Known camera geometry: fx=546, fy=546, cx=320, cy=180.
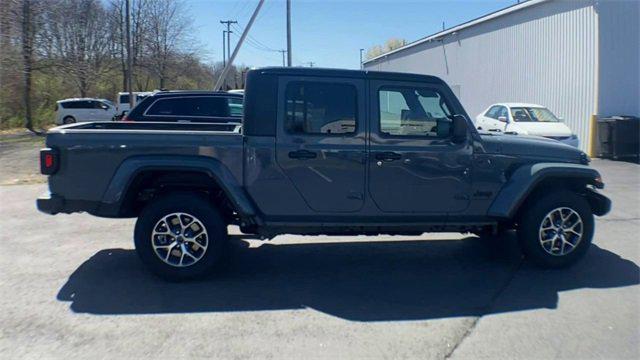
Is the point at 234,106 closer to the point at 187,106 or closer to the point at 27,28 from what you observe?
the point at 187,106

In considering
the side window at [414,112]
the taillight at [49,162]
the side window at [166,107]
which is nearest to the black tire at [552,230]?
the side window at [414,112]

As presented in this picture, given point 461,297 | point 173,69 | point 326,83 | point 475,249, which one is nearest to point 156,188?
point 326,83

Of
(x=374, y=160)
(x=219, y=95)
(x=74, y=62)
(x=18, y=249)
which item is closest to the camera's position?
(x=374, y=160)

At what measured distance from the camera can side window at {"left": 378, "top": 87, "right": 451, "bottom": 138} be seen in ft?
17.9

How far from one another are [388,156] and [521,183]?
140 cm

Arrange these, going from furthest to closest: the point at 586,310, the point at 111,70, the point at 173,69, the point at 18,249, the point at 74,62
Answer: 1. the point at 173,69
2. the point at 111,70
3. the point at 74,62
4. the point at 18,249
5. the point at 586,310

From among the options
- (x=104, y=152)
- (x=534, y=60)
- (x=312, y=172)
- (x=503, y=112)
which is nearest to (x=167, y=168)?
(x=104, y=152)

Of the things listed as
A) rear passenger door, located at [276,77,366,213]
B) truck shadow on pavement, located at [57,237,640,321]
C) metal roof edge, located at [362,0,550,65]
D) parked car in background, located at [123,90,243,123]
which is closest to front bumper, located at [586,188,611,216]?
truck shadow on pavement, located at [57,237,640,321]

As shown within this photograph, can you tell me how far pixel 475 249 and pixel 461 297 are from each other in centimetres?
173

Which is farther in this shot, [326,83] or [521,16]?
[521,16]

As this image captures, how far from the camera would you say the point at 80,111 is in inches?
Result: 1182

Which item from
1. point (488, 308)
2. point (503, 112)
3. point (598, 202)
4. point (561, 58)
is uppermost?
point (561, 58)

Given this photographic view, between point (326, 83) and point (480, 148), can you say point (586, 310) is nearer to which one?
point (480, 148)

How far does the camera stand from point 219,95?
10.5 metres
